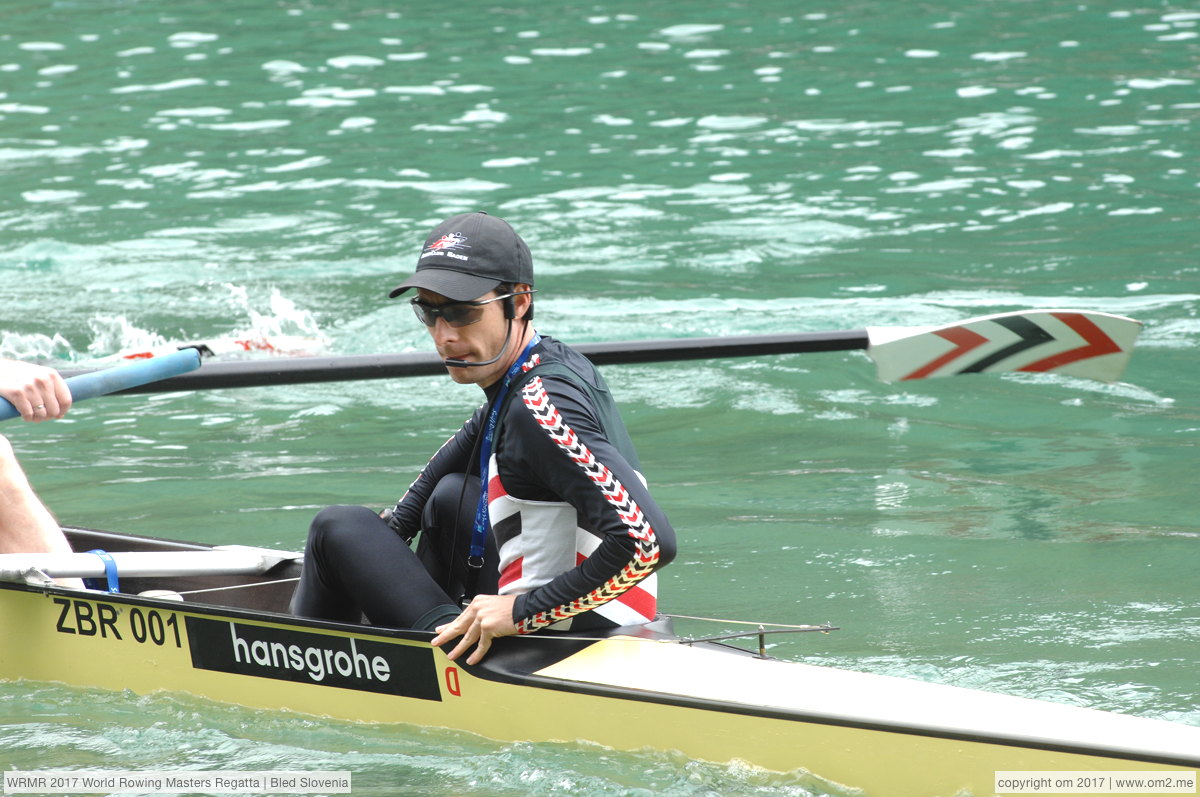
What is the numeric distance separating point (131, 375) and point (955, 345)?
382 centimetres

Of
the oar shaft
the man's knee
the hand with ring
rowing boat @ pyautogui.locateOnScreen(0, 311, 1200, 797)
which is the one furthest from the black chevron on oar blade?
the hand with ring

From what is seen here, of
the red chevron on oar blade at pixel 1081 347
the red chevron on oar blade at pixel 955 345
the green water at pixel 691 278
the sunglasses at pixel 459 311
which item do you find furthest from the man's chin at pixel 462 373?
the red chevron on oar blade at pixel 1081 347

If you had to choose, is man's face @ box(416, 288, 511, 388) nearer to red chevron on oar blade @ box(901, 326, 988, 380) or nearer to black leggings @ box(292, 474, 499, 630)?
black leggings @ box(292, 474, 499, 630)

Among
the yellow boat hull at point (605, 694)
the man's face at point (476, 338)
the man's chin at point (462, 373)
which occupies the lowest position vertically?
the yellow boat hull at point (605, 694)

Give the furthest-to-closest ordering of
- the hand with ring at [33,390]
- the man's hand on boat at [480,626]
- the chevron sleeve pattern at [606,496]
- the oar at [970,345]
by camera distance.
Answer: the oar at [970,345] < the hand with ring at [33,390] < the man's hand on boat at [480,626] < the chevron sleeve pattern at [606,496]

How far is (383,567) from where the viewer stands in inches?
153

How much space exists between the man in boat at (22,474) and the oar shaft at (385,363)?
1.13m

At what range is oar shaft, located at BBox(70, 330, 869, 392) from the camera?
19.0 ft

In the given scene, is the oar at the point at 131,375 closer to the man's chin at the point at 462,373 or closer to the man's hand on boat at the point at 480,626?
the man's chin at the point at 462,373

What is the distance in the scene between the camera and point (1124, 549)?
5.52m

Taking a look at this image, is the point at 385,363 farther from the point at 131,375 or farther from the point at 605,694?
the point at 605,694

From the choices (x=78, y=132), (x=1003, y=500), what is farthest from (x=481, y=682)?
(x=78, y=132)

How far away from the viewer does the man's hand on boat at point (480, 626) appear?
3.69 m

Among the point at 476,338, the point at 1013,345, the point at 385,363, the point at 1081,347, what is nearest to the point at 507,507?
the point at 476,338
